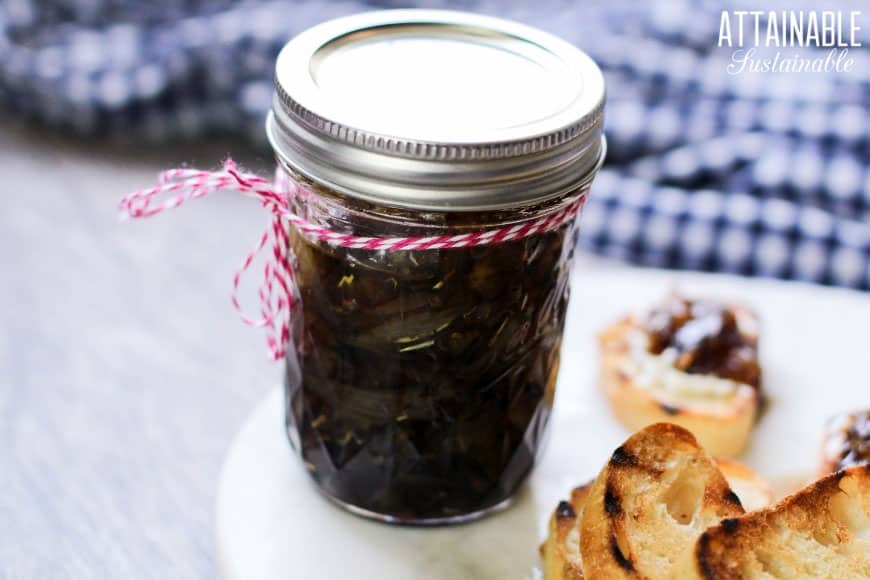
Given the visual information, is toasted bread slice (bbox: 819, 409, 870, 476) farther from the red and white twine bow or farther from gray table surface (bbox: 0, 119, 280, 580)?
gray table surface (bbox: 0, 119, 280, 580)

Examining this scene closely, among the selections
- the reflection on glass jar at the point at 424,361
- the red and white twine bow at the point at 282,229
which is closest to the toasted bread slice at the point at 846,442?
the reflection on glass jar at the point at 424,361

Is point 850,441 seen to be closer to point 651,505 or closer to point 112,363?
point 651,505

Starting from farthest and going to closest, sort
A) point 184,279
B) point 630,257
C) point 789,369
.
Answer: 1. point 630,257
2. point 184,279
3. point 789,369

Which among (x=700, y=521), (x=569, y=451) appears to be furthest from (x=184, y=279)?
(x=700, y=521)

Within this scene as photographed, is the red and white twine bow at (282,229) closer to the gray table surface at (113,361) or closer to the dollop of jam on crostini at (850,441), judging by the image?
the gray table surface at (113,361)

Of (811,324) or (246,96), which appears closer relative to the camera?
(811,324)

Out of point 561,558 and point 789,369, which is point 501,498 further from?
point 789,369
